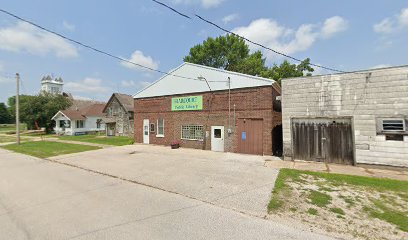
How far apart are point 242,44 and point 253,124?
2884cm

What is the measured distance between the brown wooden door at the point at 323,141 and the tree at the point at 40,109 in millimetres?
42838

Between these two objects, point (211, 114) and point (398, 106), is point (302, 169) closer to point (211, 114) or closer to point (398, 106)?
point (398, 106)

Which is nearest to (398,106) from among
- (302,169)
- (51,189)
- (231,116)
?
(302,169)

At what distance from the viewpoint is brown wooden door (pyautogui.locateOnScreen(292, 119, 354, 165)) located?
36.3 feet

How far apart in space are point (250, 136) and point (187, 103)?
6.10 meters

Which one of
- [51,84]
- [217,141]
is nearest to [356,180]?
[217,141]

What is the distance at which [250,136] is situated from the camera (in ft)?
47.6

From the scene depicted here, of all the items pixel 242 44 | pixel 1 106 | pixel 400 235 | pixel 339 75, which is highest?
pixel 242 44

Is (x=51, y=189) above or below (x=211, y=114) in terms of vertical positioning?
below

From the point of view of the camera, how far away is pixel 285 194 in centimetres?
684

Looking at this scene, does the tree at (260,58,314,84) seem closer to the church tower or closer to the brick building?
the brick building

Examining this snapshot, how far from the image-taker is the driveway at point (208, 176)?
21.4 feet

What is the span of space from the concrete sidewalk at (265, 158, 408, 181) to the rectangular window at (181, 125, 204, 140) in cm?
648

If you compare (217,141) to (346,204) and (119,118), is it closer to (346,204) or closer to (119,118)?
(346,204)
